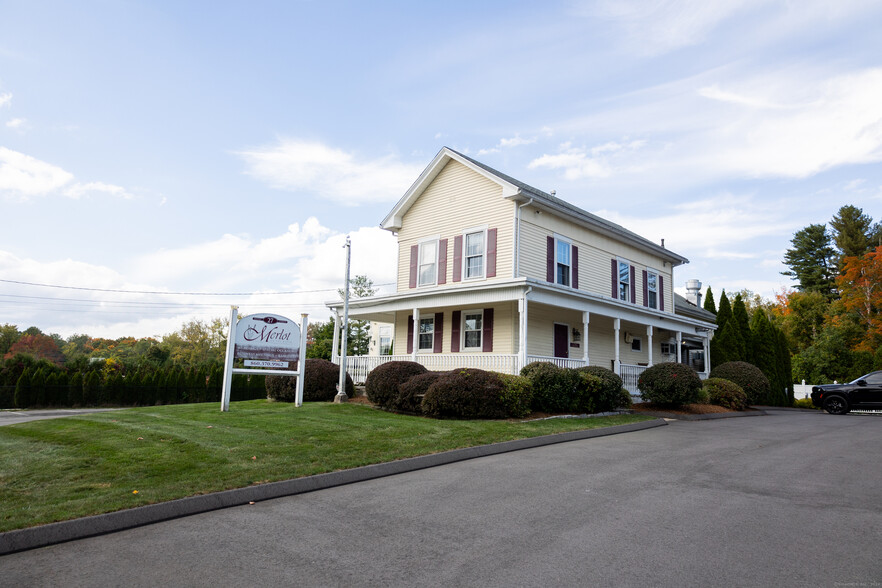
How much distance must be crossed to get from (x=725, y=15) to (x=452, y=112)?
7.61m

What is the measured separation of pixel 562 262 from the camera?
19844mm

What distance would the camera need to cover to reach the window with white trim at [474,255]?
19016 millimetres

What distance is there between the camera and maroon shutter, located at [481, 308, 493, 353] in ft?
61.1

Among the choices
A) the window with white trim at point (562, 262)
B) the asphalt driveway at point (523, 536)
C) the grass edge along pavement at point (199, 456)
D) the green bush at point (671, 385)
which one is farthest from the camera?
the window with white trim at point (562, 262)

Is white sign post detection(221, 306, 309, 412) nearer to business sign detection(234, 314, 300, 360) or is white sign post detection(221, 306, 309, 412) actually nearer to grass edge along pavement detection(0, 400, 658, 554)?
business sign detection(234, 314, 300, 360)

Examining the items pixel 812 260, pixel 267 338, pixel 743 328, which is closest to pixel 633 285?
pixel 743 328

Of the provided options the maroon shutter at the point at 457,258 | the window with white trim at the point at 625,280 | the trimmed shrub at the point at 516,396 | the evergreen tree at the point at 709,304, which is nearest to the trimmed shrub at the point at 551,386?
the trimmed shrub at the point at 516,396

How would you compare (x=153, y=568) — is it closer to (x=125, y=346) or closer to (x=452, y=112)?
(x=452, y=112)

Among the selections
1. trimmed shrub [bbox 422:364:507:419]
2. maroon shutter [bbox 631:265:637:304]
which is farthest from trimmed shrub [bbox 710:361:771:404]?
trimmed shrub [bbox 422:364:507:419]

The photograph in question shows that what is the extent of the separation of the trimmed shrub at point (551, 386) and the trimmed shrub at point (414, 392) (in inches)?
102

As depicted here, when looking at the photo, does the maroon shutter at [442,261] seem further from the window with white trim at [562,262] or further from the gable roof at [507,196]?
the window with white trim at [562,262]

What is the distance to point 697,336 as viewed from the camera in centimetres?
2416

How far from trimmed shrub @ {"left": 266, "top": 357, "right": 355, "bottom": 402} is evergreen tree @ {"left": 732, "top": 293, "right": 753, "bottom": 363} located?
20.5 metres

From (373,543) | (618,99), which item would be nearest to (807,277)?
(618,99)
